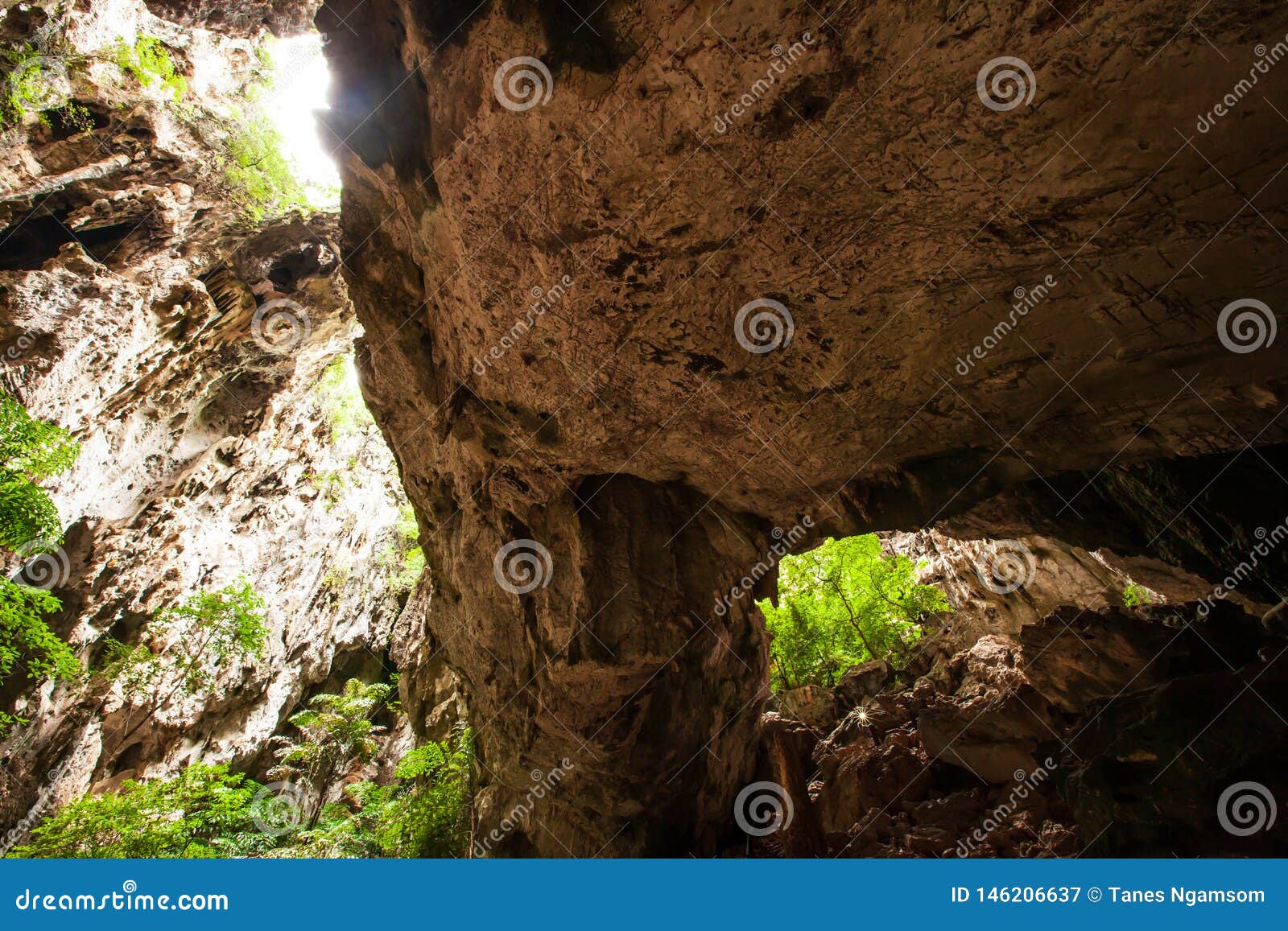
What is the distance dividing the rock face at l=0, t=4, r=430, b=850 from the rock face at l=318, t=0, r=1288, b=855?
827 centimetres

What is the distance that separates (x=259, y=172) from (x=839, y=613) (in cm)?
1850

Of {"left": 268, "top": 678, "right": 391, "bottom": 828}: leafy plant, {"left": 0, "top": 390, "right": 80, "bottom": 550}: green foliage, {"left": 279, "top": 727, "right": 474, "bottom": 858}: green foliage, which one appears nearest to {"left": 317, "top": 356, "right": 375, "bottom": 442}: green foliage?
{"left": 268, "top": 678, "right": 391, "bottom": 828}: leafy plant

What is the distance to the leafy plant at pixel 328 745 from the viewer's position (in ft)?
48.1

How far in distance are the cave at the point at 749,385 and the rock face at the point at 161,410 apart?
0.13 m

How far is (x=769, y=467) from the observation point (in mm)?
6875

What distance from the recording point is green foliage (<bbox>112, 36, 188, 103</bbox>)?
13.1 meters

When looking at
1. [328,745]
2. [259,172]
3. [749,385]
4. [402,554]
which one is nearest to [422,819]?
[328,745]

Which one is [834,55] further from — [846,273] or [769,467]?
[769,467]

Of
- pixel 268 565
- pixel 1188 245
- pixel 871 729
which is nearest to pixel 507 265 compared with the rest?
pixel 1188 245

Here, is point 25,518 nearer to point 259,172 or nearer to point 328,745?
point 328,745

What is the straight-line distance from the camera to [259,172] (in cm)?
1482

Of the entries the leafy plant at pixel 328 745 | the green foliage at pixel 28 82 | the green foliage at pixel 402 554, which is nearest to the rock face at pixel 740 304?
the leafy plant at pixel 328 745

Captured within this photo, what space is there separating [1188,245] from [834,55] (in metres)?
2.83

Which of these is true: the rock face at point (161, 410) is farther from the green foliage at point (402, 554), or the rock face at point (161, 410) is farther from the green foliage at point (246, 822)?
the green foliage at point (402, 554)
